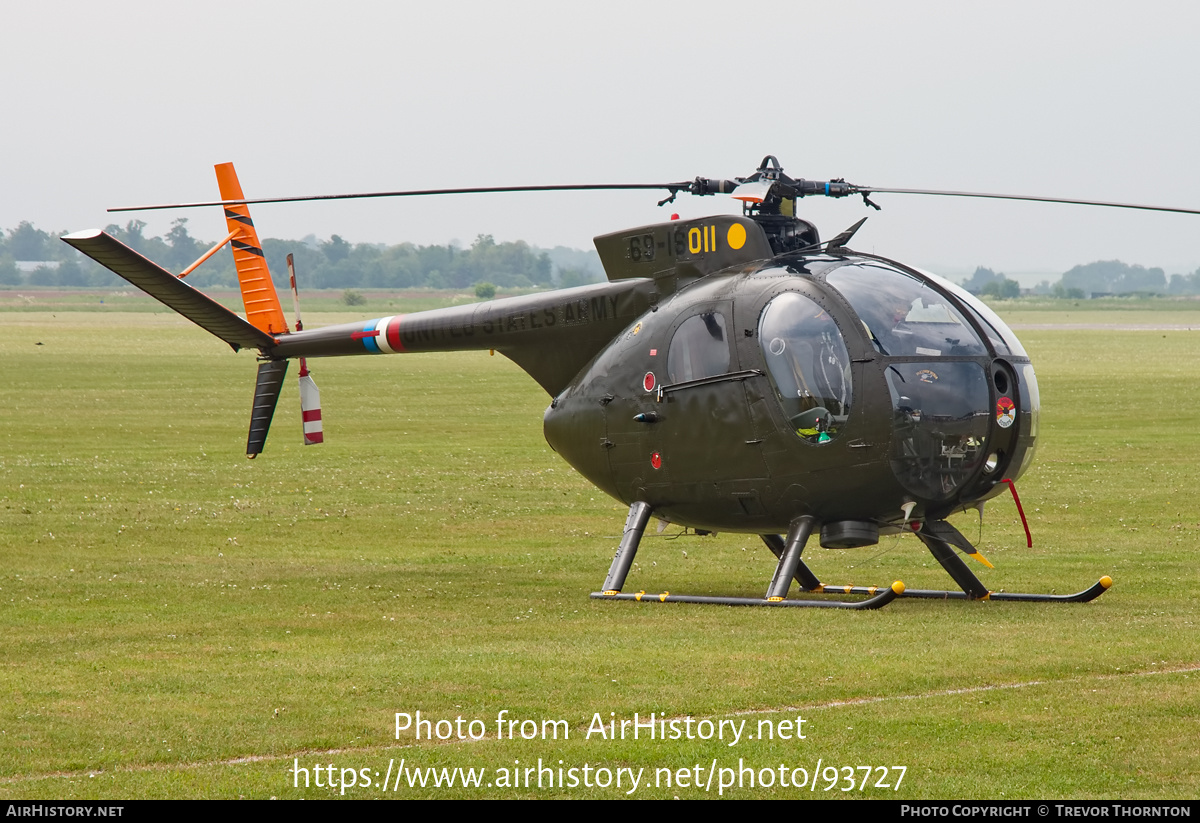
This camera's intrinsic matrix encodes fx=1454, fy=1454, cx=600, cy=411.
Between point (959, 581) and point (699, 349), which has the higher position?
point (699, 349)

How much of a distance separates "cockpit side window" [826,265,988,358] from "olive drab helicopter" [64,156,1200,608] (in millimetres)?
17

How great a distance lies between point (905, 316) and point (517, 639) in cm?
433

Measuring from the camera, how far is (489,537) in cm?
1934

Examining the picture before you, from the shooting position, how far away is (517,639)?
1195 cm

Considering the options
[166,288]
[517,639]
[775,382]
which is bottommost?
[517,639]

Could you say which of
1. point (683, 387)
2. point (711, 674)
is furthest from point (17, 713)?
point (683, 387)

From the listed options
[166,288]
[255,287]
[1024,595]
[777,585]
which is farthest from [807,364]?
[255,287]

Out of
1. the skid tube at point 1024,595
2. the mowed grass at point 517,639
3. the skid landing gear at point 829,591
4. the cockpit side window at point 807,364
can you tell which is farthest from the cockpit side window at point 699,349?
the skid tube at point 1024,595

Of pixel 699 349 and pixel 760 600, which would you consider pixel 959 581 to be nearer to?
pixel 760 600

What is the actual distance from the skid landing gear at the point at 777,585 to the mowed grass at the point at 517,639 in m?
0.24

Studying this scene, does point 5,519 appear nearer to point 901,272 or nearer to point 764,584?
point 764,584

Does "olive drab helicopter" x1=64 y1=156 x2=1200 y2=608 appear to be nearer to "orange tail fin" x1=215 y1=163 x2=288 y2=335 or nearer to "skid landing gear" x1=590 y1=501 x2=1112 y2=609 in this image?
"skid landing gear" x1=590 y1=501 x2=1112 y2=609

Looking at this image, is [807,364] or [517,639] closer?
[517,639]

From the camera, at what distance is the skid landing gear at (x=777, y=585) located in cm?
1277
